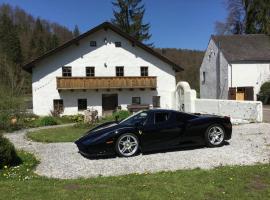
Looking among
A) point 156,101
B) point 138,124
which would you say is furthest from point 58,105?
point 138,124

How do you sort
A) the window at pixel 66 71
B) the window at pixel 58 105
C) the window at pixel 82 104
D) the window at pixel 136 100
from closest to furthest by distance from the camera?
the window at pixel 58 105 → the window at pixel 66 71 → the window at pixel 82 104 → the window at pixel 136 100

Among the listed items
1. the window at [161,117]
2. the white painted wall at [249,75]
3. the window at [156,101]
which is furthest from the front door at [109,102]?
the window at [161,117]

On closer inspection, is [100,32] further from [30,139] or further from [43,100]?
[30,139]

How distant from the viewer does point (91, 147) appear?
10164 mm

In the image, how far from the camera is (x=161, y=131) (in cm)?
1075

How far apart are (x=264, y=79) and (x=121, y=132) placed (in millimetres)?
32768

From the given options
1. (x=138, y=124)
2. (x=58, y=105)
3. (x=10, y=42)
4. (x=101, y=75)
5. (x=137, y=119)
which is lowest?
(x=138, y=124)

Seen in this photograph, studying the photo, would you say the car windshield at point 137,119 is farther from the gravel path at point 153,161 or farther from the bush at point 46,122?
the bush at point 46,122

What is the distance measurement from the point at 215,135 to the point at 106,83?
2302 cm

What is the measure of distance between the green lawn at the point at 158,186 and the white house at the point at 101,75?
25461 mm

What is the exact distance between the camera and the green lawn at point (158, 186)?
20.9ft

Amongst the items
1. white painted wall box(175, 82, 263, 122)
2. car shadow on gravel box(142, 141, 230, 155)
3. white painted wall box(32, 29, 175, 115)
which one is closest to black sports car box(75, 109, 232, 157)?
car shadow on gravel box(142, 141, 230, 155)

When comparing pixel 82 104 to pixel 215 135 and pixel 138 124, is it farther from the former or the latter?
pixel 138 124

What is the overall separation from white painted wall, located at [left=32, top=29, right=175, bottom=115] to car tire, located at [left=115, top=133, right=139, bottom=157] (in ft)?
78.3
